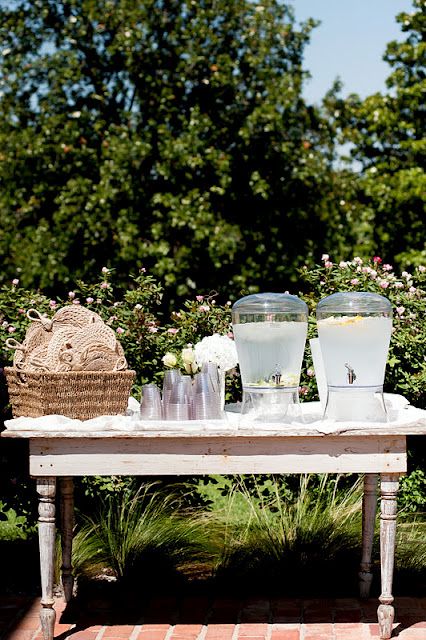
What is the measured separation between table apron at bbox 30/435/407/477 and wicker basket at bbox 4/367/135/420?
0.18 m

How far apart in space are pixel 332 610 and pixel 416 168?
267 inches

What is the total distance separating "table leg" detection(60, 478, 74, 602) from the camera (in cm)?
454

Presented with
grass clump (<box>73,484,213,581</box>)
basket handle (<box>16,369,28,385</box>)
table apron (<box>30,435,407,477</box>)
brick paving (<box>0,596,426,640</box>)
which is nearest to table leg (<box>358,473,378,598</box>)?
brick paving (<box>0,596,426,640</box>)

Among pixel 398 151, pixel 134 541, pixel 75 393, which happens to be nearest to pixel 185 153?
pixel 398 151

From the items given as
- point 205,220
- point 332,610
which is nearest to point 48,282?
point 205,220

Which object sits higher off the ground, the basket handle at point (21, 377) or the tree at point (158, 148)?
the tree at point (158, 148)

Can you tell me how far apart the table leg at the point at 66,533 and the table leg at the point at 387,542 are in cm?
145

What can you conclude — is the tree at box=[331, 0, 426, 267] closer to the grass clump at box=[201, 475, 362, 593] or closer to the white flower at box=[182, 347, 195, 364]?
the grass clump at box=[201, 475, 362, 593]

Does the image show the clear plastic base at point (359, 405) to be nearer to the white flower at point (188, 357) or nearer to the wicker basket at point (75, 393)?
the white flower at point (188, 357)

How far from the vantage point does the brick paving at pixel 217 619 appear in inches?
163

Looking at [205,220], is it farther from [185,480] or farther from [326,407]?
[326,407]

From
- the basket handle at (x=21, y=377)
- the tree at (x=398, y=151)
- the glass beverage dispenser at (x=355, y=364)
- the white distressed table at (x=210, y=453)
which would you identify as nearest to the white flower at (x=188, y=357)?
the white distressed table at (x=210, y=453)

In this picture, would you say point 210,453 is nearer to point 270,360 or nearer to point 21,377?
point 270,360

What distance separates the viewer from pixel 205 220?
11125 millimetres
